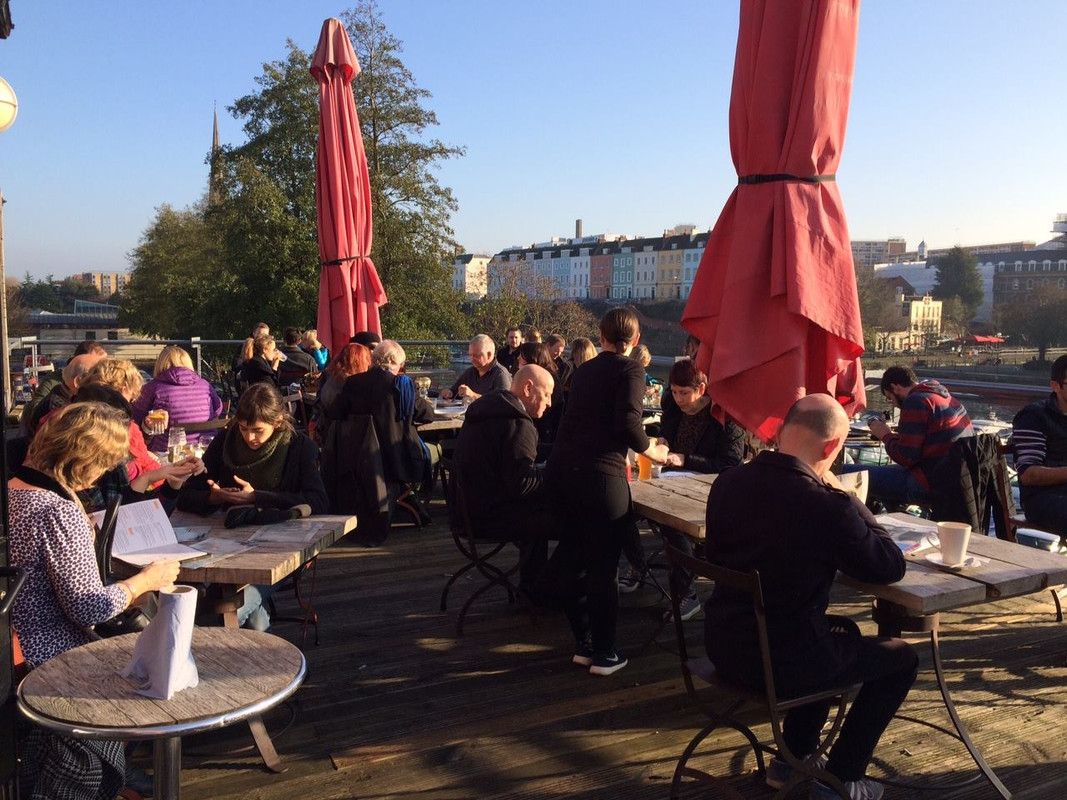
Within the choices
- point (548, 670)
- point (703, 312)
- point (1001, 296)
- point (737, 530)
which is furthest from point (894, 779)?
point (1001, 296)

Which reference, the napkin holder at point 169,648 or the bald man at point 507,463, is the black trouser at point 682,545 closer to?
the bald man at point 507,463

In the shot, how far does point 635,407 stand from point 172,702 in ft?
7.54

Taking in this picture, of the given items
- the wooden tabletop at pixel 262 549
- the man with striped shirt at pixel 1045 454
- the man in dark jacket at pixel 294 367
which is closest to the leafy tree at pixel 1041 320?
the man in dark jacket at pixel 294 367

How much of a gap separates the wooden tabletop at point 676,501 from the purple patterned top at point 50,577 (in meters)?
2.09

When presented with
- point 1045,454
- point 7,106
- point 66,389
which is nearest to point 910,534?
point 1045,454

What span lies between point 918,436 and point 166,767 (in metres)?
4.36

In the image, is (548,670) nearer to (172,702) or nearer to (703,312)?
(703,312)

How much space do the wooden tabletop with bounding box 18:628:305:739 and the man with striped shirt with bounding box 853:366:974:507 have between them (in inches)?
159

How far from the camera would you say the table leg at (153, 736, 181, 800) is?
206cm

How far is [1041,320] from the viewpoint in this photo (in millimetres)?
→ 61125

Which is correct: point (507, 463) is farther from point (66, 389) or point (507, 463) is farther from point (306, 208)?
point (306, 208)

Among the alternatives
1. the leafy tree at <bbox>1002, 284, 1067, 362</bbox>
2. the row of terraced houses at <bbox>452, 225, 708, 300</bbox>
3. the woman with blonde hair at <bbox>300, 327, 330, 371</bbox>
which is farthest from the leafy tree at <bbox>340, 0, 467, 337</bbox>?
the row of terraced houses at <bbox>452, 225, 708, 300</bbox>

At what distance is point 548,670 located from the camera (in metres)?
3.93

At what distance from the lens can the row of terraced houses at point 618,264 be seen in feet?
344
